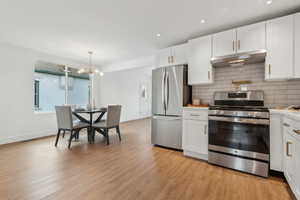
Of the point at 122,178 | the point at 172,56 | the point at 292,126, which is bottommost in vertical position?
the point at 122,178

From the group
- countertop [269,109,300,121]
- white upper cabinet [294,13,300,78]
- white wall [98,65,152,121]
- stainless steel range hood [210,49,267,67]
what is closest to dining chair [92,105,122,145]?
stainless steel range hood [210,49,267,67]

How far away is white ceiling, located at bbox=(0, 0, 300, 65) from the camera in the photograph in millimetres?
2059

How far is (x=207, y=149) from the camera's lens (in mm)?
2539

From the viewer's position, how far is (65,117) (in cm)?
330

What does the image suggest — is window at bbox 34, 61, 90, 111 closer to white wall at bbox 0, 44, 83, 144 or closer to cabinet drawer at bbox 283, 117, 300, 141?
white wall at bbox 0, 44, 83, 144

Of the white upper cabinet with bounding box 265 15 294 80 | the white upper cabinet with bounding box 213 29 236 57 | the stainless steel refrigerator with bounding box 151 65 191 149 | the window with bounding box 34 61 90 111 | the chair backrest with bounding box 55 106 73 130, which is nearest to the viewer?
the white upper cabinet with bounding box 265 15 294 80

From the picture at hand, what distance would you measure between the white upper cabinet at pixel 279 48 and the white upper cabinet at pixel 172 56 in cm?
142

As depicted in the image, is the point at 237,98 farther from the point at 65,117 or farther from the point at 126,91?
the point at 126,91

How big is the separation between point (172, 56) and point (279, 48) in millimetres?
1833

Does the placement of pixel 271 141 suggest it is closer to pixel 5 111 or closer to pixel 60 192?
pixel 60 192

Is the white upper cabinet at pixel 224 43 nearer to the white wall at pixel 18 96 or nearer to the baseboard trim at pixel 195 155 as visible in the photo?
the baseboard trim at pixel 195 155

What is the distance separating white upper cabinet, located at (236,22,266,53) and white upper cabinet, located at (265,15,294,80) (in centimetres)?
7

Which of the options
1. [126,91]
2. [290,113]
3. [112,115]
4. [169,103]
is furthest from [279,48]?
[126,91]

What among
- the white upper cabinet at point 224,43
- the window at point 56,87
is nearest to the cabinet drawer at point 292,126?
the white upper cabinet at point 224,43
